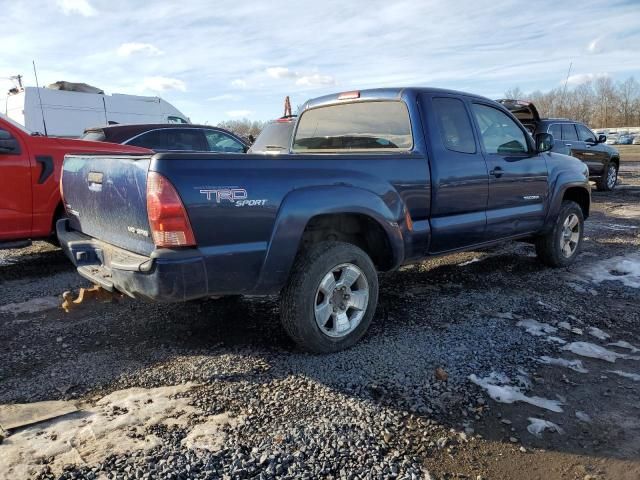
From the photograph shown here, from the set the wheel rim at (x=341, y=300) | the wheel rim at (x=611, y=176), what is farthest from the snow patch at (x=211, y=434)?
the wheel rim at (x=611, y=176)

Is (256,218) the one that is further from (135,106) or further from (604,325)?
(135,106)

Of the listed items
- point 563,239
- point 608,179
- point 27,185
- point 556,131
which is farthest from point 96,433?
point 608,179

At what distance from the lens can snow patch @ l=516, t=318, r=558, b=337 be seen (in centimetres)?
408

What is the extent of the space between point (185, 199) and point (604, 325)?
356 centimetres

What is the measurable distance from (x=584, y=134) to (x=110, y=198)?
1347 cm

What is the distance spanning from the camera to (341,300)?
12.2 ft

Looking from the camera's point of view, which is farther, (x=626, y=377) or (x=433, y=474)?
(x=626, y=377)

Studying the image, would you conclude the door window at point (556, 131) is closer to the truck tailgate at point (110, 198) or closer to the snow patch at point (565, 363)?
the snow patch at point (565, 363)

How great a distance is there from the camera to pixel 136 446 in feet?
8.30

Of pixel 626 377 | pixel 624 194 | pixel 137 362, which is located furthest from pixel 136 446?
pixel 624 194

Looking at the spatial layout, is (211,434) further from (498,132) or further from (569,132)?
(569,132)

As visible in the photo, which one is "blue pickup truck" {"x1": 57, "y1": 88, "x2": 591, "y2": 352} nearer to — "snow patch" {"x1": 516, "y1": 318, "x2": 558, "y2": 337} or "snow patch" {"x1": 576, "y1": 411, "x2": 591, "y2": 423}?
"snow patch" {"x1": 516, "y1": 318, "x2": 558, "y2": 337}

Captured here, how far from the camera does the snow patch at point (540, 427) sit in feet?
9.12

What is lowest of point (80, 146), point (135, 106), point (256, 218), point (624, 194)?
point (624, 194)
